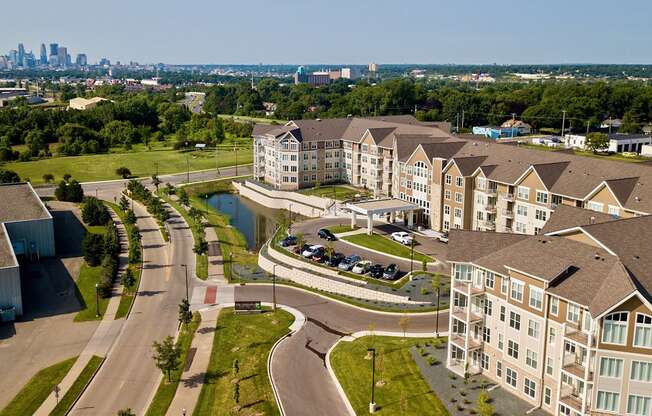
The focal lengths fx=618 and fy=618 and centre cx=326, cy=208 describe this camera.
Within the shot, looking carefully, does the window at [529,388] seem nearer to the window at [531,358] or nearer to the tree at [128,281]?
the window at [531,358]

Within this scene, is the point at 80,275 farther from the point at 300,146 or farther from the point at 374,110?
the point at 374,110

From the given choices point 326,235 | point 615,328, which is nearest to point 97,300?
point 326,235

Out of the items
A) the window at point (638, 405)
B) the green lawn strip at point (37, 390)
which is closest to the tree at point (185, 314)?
the green lawn strip at point (37, 390)

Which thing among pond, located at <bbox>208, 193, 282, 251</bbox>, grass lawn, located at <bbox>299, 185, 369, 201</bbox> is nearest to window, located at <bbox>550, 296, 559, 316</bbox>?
pond, located at <bbox>208, 193, 282, 251</bbox>

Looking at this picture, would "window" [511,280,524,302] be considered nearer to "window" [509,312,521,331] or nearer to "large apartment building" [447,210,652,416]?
"large apartment building" [447,210,652,416]

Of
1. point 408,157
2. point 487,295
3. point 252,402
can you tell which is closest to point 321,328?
point 252,402
